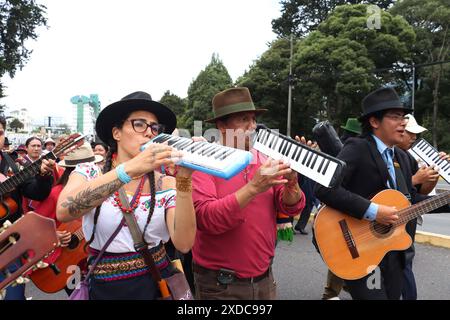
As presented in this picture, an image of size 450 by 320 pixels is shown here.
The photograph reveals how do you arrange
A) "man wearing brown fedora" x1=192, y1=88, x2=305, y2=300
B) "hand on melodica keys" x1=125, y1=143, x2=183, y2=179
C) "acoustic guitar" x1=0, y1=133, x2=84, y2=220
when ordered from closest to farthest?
1. "hand on melodica keys" x1=125, y1=143, x2=183, y2=179
2. "man wearing brown fedora" x1=192, y1=88, x2=305, y2=300
3. "acoustic guitar" x1=0, y1=133, x2=84, y2=220

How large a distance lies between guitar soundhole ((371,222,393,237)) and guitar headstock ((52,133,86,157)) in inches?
120

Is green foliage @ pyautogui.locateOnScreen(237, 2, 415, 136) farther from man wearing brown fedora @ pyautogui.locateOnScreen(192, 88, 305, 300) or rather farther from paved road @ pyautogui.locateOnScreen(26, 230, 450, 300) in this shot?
man wearing brown fedora @ pyautogui.locateOnScreen(192, 88, 305, 300)

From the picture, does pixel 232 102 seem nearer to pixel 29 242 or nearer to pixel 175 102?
pixel 29 242

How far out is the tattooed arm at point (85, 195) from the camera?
1.72 meters

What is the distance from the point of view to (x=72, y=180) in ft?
6.44

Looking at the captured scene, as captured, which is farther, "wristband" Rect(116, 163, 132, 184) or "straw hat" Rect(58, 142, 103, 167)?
"straw hat" Rect(58, 142, 103, 167)

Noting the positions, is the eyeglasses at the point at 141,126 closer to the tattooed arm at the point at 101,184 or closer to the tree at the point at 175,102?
the tattooed arm at the point at 101,184

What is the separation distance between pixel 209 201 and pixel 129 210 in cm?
53

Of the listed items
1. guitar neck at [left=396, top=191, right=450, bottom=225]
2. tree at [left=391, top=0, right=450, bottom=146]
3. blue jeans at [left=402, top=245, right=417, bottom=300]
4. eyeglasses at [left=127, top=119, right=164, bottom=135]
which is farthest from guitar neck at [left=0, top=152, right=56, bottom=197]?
tree at [left=391, top=0, right=450, bottom=146]

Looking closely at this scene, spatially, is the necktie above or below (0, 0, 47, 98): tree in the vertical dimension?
below

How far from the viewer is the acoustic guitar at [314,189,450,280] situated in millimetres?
3057
